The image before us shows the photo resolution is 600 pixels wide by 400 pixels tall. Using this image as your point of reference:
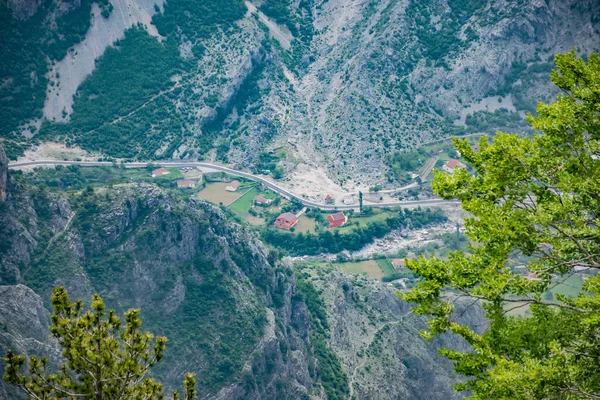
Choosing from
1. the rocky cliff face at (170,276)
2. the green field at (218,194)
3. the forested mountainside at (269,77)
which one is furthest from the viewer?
the forested mountainside at (269,77)

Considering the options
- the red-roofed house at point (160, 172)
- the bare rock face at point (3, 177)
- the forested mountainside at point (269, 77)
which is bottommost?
the red-roofed house at point (160, 172)

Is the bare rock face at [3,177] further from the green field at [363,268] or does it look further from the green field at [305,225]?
the green field at [305,225]

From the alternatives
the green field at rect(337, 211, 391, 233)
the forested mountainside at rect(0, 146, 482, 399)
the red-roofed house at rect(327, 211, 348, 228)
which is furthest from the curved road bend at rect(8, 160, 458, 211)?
the forested mountainside at rect(0, 146, 482, 399)

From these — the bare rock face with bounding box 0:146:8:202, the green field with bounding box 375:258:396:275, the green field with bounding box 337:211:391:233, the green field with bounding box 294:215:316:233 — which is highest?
the bare rock face with bounding box 0:146:8:202

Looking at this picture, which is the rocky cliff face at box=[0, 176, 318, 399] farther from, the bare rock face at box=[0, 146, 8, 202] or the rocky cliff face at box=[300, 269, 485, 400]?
the rocky cliff face at box=[300, 269, 485, 400]

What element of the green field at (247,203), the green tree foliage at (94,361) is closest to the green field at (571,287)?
the green field at (247,203)

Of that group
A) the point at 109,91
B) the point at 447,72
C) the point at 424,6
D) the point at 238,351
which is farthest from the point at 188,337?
the point at 424,6
